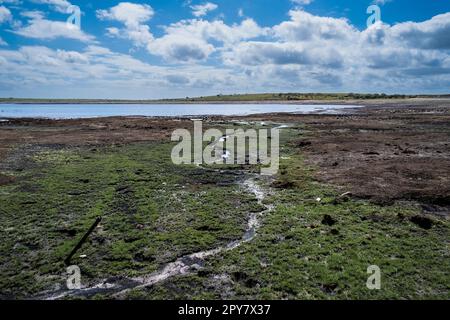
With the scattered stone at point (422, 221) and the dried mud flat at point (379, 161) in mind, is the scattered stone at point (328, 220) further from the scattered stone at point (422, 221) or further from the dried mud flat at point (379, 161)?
the dried mud flat at point (379, 161)

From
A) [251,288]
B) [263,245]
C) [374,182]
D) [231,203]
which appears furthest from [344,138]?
[251,288]

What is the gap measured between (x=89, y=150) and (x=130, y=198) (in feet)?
58.6

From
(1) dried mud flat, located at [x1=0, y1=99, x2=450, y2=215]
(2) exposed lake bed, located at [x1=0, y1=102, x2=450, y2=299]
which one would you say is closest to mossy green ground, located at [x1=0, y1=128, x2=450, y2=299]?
(2) exposed lake bed, located at [x1=0, y1=102, x2=450, y2=299]

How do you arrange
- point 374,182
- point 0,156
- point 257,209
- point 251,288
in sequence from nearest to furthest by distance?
point 251,288 < point 257,209 < point 374,182 < point 0,156

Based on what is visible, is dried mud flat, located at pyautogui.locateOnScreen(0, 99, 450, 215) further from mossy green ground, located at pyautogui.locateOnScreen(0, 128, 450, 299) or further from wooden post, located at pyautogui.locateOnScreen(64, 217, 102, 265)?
wooden post, located at pyautogui.locateOnScreen(64, 217, 102, 265)

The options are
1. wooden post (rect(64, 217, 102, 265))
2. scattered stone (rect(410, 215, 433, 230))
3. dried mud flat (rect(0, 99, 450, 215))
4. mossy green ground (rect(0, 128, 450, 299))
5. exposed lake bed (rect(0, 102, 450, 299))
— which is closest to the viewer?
mossy green ground (rect(0, 128, 450, 299))

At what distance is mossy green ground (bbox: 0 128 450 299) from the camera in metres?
10.1

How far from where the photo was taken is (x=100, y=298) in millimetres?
9602

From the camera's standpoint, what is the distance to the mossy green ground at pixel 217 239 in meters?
10.1

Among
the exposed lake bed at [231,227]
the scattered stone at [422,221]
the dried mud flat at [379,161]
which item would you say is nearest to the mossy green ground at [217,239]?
the exposed lake bed at [231,227]

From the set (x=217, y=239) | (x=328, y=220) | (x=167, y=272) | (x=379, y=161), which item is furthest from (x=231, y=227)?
(x=379, y=161)

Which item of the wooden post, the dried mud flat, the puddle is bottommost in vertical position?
the puddle

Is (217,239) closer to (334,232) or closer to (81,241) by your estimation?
(334,232)
